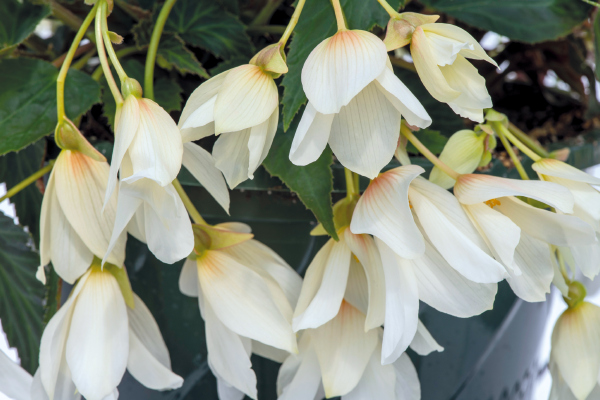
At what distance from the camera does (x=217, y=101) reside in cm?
17

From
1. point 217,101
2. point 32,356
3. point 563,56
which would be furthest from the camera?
point 563,56

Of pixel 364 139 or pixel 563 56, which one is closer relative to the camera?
pixel 364 139

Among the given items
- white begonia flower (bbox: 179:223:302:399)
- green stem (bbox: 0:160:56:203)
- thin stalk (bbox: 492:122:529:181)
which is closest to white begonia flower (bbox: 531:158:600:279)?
thin stalk (bbox: 492:122:529:181)

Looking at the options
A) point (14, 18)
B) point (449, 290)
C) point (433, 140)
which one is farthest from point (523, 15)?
point (14, 18)

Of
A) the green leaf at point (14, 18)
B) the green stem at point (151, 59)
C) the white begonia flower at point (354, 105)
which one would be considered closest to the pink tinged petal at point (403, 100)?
the white begonia flower at point (354, 105)

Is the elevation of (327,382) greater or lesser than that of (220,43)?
lesser

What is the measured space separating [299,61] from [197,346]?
0.66 ft

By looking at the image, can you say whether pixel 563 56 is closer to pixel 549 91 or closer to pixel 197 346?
pixel 549 91

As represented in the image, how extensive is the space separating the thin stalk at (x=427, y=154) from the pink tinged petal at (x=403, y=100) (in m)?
0.04

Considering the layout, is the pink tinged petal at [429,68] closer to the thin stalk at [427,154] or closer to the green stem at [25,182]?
the thin stalk at [427,154]

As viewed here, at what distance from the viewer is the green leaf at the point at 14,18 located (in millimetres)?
290

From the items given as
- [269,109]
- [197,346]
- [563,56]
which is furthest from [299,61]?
[563,56]

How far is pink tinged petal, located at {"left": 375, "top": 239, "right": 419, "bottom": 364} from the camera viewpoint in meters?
0.18

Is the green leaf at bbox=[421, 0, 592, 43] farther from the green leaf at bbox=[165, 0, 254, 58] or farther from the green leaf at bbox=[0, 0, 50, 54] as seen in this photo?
the green leaf at bbox=[0, 0, 50, 54]
